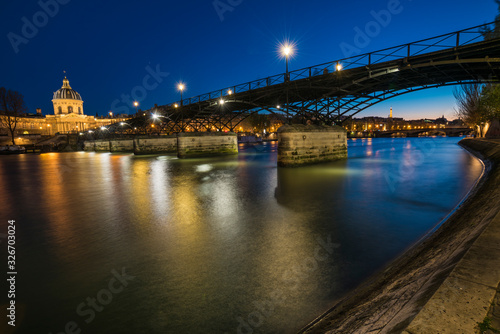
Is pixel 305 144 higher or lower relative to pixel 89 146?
lower

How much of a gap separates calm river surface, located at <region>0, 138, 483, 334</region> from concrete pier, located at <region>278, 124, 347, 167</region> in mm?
8863

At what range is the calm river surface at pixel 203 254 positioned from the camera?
3662mm

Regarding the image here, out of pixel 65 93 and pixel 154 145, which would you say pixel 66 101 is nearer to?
pixel 65 93

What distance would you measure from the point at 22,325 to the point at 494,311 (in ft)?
17.8

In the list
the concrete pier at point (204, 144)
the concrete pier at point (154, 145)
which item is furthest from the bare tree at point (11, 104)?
the concrete pier at point (204, 144)

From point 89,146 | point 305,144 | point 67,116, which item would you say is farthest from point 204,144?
point 67,116

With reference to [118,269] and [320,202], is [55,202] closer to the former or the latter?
[118,269]

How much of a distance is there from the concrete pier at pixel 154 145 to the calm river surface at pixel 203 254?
109 ft

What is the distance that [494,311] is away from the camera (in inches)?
76.0

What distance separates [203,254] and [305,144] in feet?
55.7

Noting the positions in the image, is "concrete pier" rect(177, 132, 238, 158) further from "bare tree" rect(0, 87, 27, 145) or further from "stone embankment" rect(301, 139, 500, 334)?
"bare tree" rect(0, 87, 27, 145)

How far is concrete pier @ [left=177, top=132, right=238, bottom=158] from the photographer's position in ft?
107

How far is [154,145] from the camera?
4525cm

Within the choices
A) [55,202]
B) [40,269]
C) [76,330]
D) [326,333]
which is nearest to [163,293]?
[76,330]
